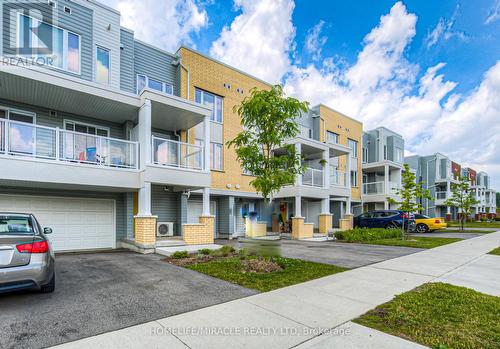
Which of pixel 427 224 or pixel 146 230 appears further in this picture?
pixel 427 224

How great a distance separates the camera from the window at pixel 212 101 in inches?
643

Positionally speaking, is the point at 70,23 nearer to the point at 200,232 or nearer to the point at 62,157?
the point at 62,157

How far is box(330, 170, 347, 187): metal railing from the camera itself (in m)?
21.2

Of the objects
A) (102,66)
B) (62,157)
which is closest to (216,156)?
(102,66)

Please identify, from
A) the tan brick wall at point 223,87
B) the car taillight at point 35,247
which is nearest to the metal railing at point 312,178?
the tan brick wall at point 223,87

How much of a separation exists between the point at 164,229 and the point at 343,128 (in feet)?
63.3

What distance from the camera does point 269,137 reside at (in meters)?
7.92

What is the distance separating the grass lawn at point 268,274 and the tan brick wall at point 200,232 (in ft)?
11.7

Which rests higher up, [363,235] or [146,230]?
[146,230]

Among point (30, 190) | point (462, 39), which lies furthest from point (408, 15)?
point (30, 190)

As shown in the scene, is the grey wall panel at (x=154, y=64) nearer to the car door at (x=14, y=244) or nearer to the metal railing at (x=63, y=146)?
the metal railing at (x=63, y=146)

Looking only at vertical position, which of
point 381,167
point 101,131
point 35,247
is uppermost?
point 101,131

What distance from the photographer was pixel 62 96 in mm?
10406

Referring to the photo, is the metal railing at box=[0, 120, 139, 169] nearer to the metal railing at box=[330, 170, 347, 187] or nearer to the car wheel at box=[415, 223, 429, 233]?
the metal railing at box=[330, 170, 347, 187]
